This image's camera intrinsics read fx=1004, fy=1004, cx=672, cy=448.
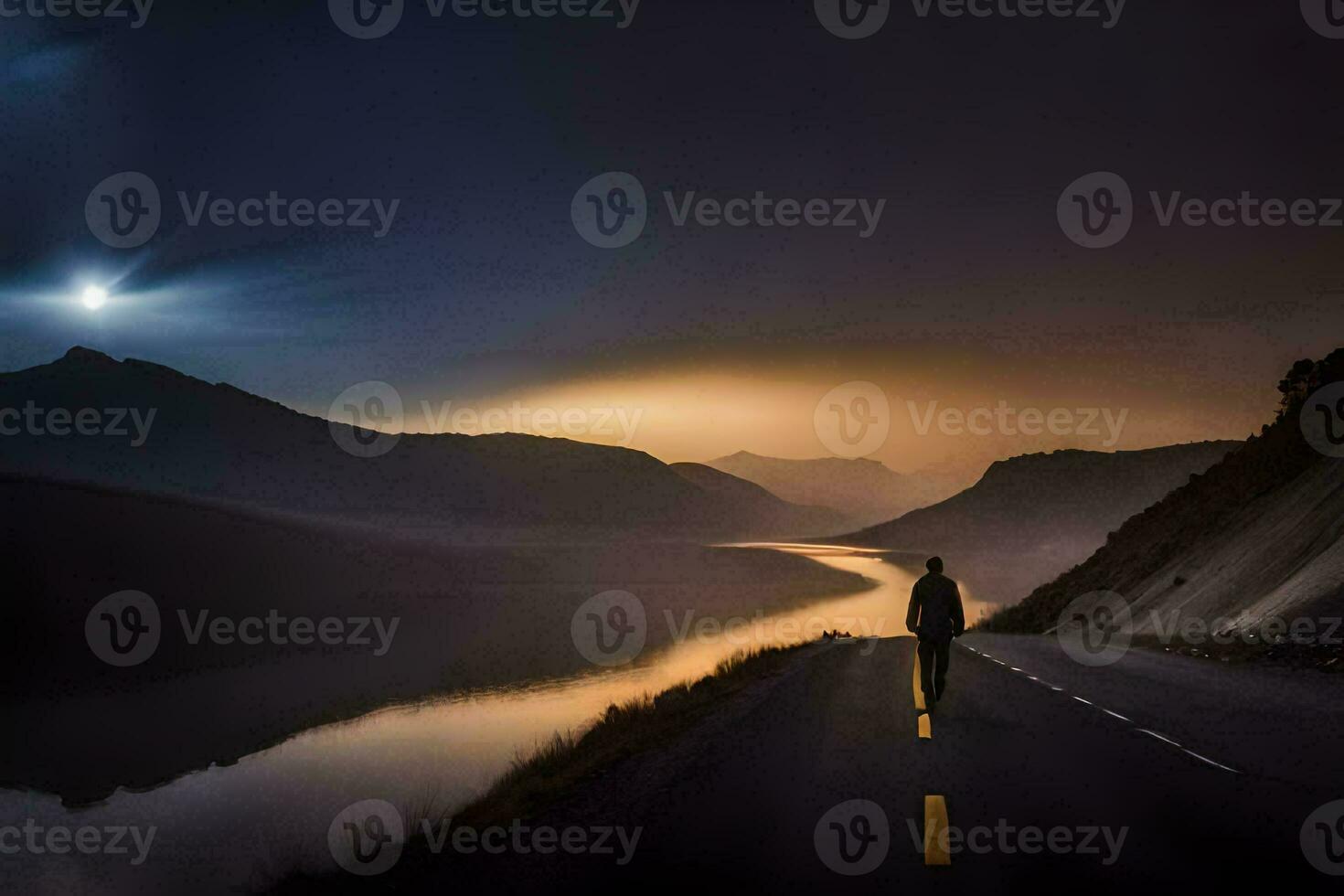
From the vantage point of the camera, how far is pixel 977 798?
387 inches

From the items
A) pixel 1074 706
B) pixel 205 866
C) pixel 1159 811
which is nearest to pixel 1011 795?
pixel 1159 811

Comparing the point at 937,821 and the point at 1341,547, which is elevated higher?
the point at 1341,547

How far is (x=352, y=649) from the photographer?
1859 inches

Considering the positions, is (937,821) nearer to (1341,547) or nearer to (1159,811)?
(1159,811)

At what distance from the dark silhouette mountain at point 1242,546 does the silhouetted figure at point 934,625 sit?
14325 millimetres

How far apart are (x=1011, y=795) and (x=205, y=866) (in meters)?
9.47

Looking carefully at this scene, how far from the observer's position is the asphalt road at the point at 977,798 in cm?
755
